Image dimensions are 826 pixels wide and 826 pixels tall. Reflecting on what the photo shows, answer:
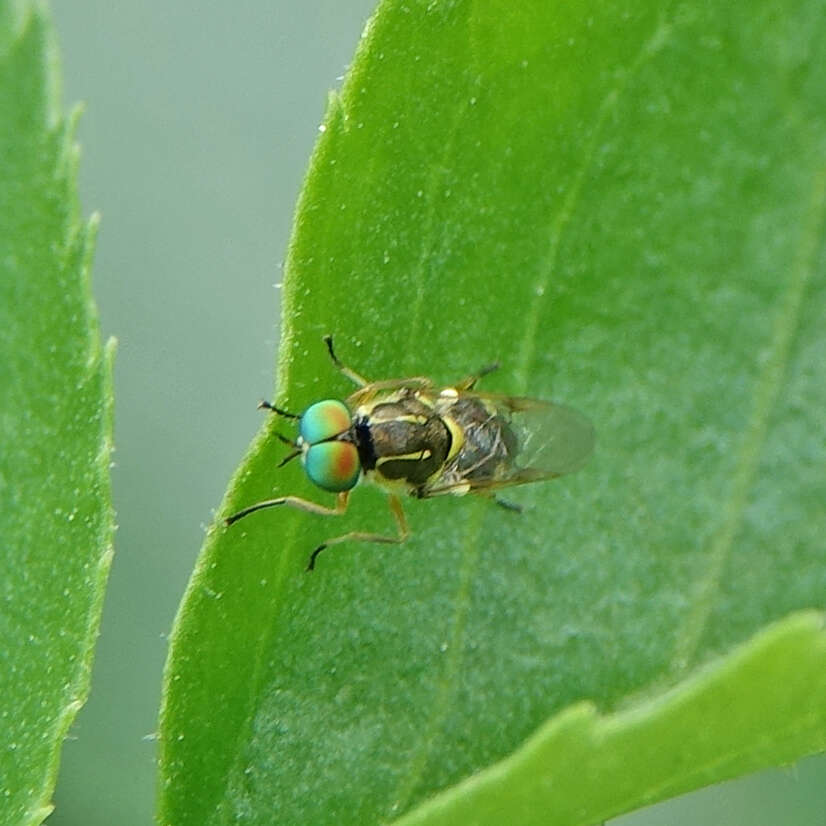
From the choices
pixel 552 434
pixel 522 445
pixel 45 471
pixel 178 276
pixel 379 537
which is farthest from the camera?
pixel 178 276

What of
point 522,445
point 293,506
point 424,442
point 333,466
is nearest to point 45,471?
point 293,506

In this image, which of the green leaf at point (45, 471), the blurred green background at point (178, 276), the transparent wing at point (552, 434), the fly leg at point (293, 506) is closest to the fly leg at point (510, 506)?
the transparent wing at point (552, 434)

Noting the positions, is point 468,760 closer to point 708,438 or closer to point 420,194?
point 708,438

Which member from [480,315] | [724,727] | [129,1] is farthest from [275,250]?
[724,727]

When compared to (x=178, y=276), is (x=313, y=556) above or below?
above

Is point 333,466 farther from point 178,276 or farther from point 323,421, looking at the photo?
point 178,276

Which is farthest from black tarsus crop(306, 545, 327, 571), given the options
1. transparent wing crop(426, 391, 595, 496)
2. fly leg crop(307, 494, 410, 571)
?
transparent wing crop(426, 391, 595, 496)
